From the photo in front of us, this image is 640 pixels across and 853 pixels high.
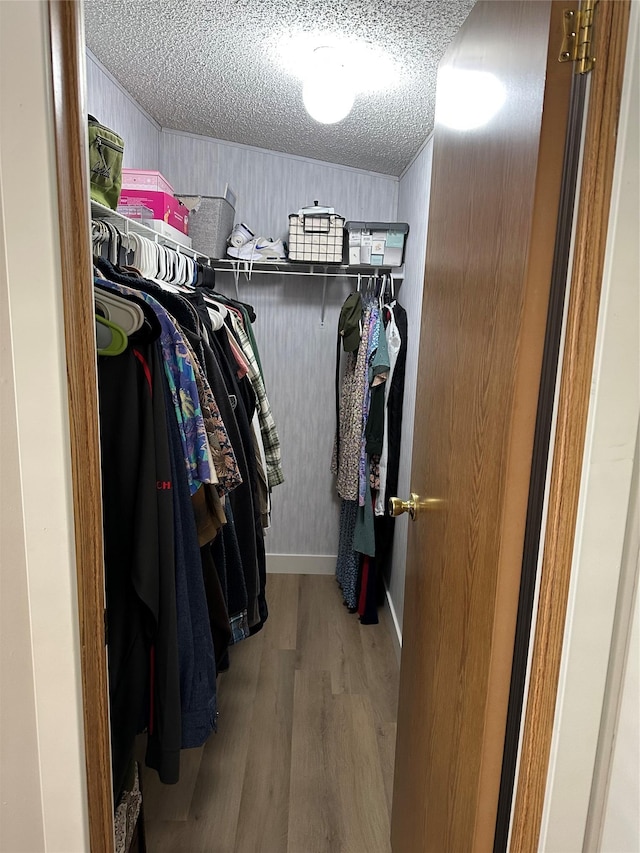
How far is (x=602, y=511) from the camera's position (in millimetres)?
758

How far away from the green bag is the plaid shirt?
64 centimetres

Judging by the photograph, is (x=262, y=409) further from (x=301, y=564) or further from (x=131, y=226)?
(x=301, y=564)

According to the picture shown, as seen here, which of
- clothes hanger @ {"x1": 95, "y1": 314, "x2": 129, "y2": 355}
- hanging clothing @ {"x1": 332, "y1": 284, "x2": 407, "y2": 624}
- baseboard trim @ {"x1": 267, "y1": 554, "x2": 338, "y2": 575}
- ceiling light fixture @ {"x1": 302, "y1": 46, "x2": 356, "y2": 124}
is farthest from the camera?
baseboard trim @ {"x1": 267, "y1": 554, "x2": 338, "y2": 575}

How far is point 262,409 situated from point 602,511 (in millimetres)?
1498

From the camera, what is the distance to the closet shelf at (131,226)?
58.1 inches

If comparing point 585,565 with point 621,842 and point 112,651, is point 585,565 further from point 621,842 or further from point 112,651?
point 112,651

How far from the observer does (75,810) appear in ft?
2.86

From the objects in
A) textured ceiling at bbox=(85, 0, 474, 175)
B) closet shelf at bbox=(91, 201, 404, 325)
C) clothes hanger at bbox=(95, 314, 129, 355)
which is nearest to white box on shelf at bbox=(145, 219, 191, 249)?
closet shelf at bbox=(91, 201, 404, 325)

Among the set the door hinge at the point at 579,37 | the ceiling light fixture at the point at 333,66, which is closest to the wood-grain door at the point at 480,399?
the door hinge at the point at 579,37

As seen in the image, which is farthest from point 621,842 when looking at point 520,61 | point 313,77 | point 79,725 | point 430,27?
point 313,77

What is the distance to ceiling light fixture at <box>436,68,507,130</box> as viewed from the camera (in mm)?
963

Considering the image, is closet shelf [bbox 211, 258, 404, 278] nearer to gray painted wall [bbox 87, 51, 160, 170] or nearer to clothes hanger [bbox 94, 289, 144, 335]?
gray painted wall [bbox 87, 51, 160, 170]

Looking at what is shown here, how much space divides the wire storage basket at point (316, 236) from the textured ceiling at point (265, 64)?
1.14ft

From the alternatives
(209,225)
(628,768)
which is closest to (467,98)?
(628,768)
